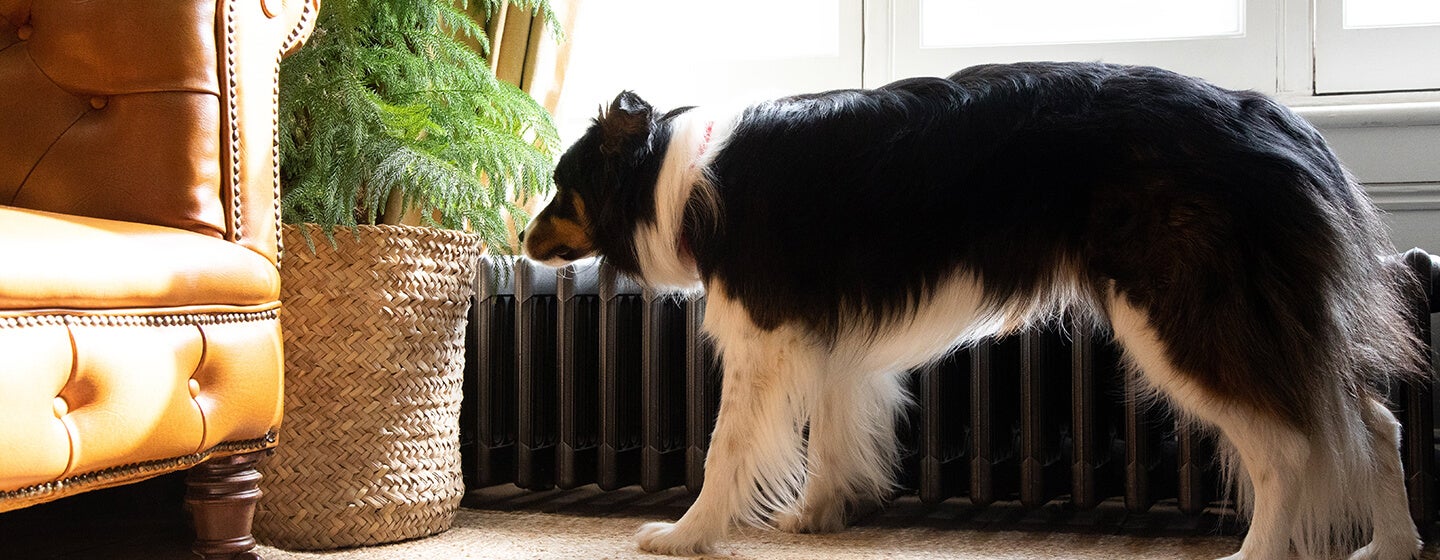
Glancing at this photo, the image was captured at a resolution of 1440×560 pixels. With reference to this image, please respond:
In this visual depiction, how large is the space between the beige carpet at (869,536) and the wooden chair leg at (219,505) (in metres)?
0.36

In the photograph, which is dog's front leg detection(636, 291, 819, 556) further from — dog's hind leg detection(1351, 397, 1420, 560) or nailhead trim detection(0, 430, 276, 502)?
dog's hind leg detection(1351, 397, 1420, 560)

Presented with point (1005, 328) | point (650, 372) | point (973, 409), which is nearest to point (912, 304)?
point (1005, 328)

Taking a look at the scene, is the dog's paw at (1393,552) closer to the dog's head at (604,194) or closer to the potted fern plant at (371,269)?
the dog's head at (604,194)

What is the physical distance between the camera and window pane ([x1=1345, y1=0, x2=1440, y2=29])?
2.32m

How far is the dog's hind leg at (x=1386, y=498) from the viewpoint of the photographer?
155 centimetres

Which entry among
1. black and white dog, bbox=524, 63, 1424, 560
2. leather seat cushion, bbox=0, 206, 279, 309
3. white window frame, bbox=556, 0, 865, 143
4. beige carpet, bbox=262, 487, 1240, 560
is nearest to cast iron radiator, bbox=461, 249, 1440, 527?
beige carpet, bbox=262, 487, 1240, 560

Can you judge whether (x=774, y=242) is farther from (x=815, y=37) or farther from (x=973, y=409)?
(x=815, y=37)

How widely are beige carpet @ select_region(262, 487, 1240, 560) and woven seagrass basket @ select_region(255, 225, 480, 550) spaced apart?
0.06 m

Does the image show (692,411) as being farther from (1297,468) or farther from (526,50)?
(1297,468)

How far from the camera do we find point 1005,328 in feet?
5.51

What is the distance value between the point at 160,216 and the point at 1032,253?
110cm

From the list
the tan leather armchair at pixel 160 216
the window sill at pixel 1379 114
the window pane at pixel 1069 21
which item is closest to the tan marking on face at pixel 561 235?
the tan leather armchair at pixel 160 216

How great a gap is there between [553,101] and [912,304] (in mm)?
1020

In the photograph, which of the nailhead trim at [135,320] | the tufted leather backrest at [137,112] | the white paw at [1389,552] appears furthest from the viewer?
the white paw at [1389,552]
